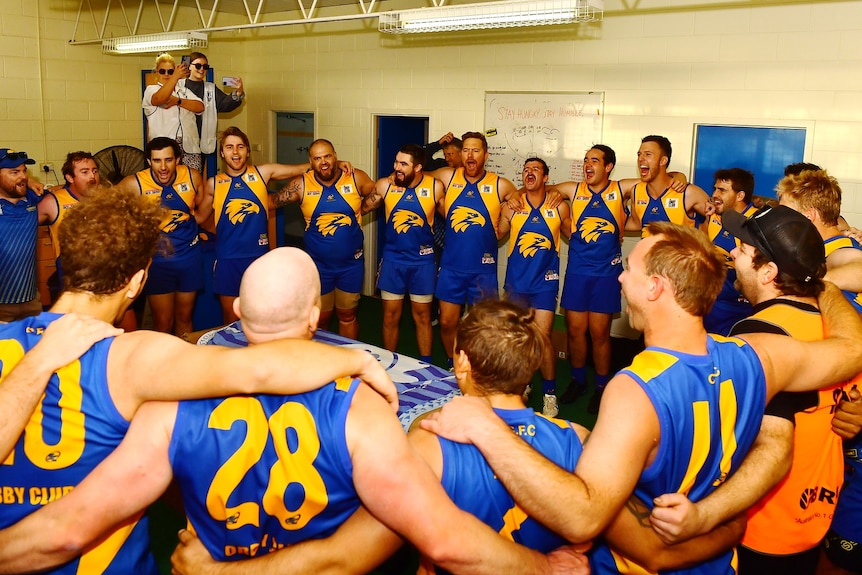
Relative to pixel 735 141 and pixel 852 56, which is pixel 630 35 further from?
pixel 852 56

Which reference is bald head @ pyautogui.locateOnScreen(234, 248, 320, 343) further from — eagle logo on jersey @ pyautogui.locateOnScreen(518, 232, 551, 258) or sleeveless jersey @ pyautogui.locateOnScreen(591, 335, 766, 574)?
eagle logo on jersey @ pyautogui.locateOnScreen(518, 232, 551, 258)

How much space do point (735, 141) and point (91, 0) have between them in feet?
22.3

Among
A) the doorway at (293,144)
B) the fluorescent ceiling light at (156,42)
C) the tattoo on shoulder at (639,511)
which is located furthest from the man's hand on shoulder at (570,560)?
the doorway at (293,144)

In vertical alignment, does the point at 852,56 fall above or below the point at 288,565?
above

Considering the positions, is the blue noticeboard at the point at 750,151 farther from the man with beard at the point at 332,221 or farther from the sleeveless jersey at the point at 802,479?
the sleeveless jersey at the point at 802,479

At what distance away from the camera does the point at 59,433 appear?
1589mm

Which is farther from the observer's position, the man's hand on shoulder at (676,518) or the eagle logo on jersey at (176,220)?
the eagle logo on jersey at (176,220)

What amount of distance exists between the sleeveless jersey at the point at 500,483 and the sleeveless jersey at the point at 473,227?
12.1 ft

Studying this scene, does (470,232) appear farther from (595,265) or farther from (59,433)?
(59,433)

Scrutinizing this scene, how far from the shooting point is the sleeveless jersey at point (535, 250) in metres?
5.24

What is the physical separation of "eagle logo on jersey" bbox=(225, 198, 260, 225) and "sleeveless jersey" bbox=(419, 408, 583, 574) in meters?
4.27

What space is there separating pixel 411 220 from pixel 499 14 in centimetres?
160

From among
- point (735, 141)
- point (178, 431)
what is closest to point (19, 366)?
point (178, 431)

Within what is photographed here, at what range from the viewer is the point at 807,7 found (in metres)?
5.25
